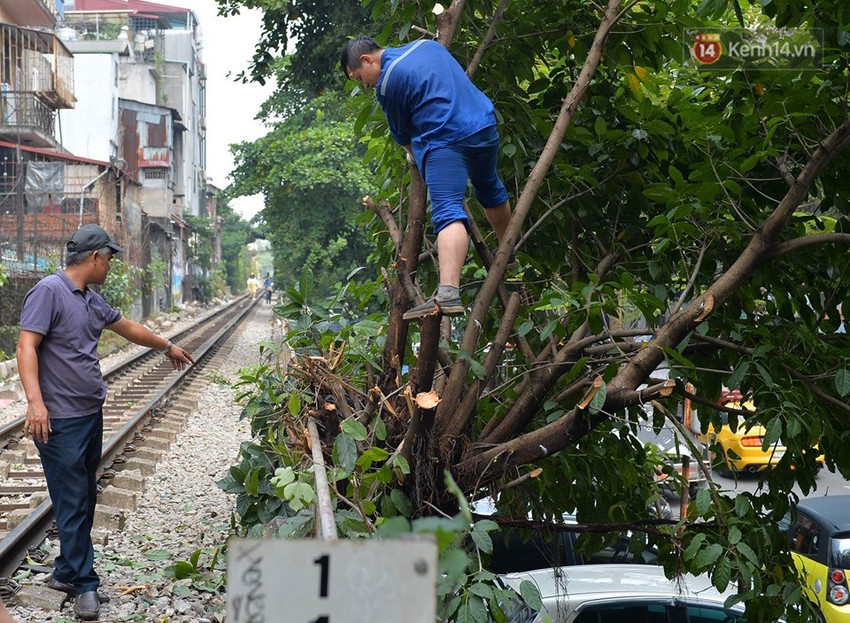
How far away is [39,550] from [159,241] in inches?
1711

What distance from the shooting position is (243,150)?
98.8ft

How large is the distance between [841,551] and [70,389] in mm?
6614

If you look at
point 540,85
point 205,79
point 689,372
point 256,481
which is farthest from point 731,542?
point 205,79

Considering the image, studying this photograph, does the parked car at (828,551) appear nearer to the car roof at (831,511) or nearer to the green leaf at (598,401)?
the car roof at (831,511)

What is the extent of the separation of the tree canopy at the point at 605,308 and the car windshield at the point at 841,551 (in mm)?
4158

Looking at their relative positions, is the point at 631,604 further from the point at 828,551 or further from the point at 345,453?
the point at 828,551

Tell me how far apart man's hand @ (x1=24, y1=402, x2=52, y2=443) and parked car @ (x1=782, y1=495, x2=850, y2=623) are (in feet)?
19.5

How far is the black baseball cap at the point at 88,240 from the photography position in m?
5.36

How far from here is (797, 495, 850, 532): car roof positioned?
854cm

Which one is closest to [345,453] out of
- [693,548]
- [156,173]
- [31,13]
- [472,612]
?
[472,612]

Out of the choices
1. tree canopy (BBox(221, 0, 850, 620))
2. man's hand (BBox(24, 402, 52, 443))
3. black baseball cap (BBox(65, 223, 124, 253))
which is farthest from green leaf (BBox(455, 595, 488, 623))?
black baseball cap (BBox(65, 223, 124, 253))

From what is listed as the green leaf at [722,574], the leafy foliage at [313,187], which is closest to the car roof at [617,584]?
the green leaf at [722,574]

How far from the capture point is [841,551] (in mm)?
8383

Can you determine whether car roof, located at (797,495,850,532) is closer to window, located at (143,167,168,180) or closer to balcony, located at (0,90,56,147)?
balcony, located at (0,90,56,147)
